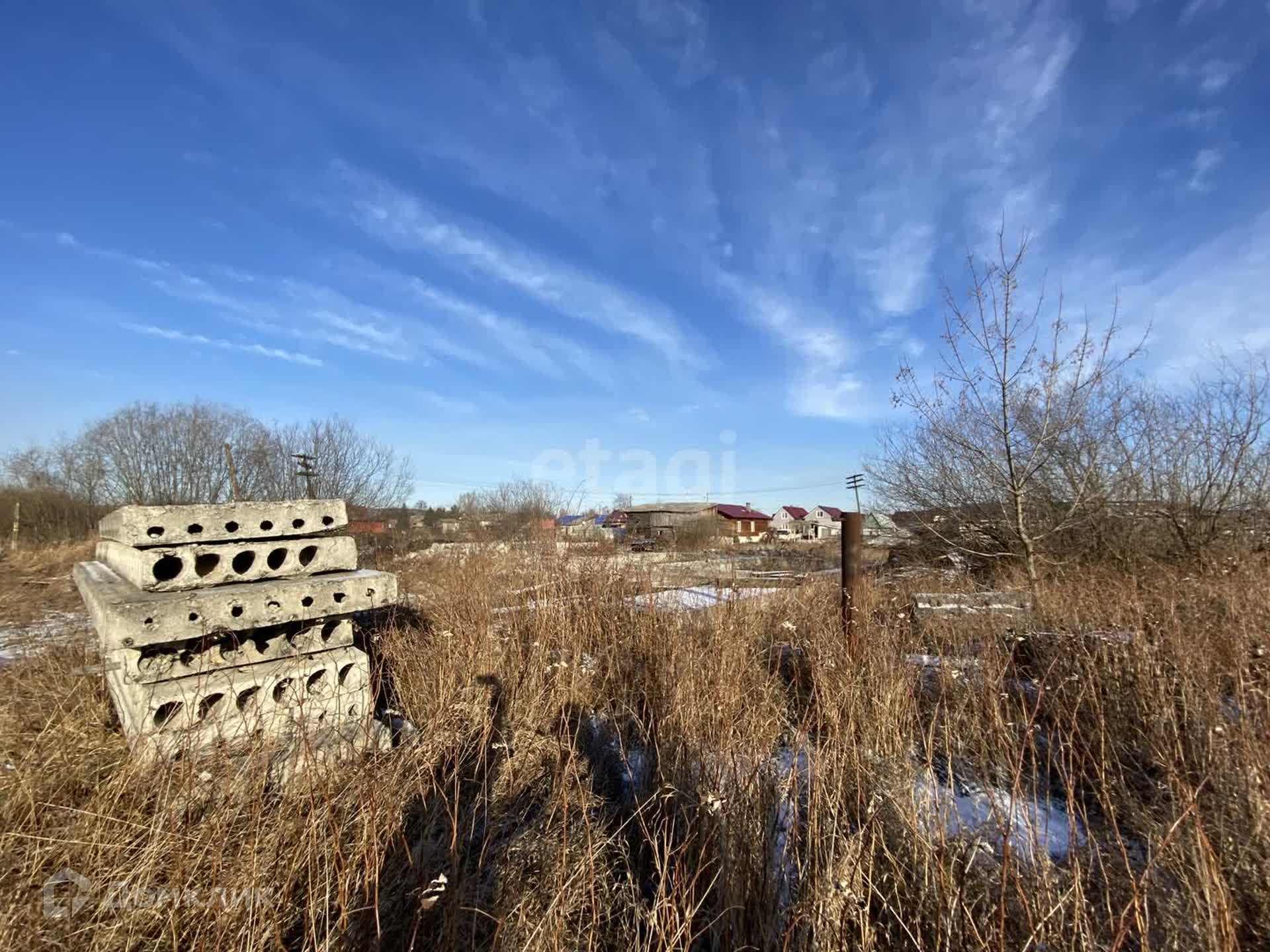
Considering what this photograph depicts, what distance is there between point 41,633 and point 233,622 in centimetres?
585

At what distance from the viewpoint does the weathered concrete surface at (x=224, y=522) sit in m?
2.82

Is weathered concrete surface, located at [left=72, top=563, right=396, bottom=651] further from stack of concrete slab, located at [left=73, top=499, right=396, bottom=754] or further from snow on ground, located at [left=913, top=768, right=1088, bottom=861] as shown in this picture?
snow on ground, located at [left=913, top=768, right=1088, bottom=861]

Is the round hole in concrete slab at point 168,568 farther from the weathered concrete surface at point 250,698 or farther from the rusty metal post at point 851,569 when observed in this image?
the rusty metal post at point 851,569

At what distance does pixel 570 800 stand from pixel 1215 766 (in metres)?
2.82

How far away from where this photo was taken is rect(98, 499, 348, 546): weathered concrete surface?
282cm

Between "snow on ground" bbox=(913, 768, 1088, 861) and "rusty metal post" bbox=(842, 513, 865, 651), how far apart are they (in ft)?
4.90

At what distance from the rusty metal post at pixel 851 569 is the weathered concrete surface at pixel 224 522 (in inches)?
149

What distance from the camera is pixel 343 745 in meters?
2.86

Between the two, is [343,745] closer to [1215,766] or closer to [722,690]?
[722,690]

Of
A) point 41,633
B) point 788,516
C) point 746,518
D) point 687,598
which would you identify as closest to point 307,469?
point 41,633

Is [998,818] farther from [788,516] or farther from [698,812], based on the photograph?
[788,516]

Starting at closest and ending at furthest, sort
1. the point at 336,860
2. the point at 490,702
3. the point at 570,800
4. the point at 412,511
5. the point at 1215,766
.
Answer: the point at 336,860 < the point at 1215,766 < the point at 570,800 < the point at 490,702 < the point at 412,511

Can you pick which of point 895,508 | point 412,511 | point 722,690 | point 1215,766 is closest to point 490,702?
point 722,690

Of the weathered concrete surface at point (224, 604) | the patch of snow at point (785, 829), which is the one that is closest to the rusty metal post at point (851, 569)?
the patch of snow at point (785, 829)
